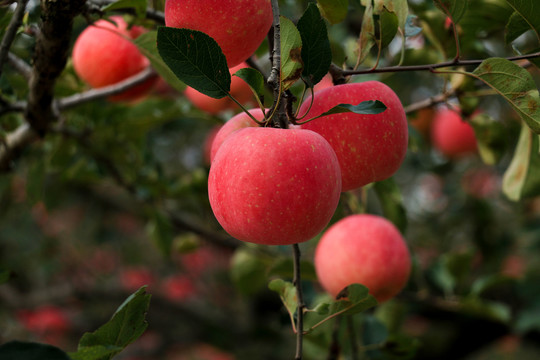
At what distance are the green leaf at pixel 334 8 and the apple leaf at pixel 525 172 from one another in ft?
1.44

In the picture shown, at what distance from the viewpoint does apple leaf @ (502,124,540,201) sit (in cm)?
85

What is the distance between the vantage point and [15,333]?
273 centimetres

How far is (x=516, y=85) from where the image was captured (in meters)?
0.57

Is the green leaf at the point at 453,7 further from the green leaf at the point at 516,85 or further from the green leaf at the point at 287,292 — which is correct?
the green leaf at the point at 287,292

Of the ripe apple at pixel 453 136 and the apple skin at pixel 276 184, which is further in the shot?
the ripe apple at pixel 453 136

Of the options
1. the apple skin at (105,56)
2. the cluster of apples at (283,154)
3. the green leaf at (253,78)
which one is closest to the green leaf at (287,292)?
the cluster of apples at (283,154)

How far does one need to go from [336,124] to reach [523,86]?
0.23 m

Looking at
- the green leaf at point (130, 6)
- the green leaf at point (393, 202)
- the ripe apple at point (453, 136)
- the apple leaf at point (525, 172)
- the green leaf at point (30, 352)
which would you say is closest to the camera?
the green leaf at point (30, 352)

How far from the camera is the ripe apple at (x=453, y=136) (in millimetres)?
1873

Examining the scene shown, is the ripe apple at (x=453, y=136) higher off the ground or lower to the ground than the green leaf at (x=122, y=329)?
lower

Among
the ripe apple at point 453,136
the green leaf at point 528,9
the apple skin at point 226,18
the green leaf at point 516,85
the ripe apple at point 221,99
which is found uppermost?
the green leaf at point 528,9

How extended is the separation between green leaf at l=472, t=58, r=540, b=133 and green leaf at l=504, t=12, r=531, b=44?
12cm

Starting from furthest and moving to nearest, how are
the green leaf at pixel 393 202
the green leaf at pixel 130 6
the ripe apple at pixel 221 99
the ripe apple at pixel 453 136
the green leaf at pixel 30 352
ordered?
the ripe apple at pixel 453 136 → the ripe apple at pixel 221 99 → the green leaf at pixel 393 202 → the green leaf at pixel 130 6 → the green leaf at pixel 30 352

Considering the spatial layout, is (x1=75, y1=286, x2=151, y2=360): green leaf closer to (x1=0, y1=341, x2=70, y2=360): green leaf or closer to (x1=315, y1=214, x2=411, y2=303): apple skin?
(x1=0, y1=341, x2=70, y2=360): green leaf
